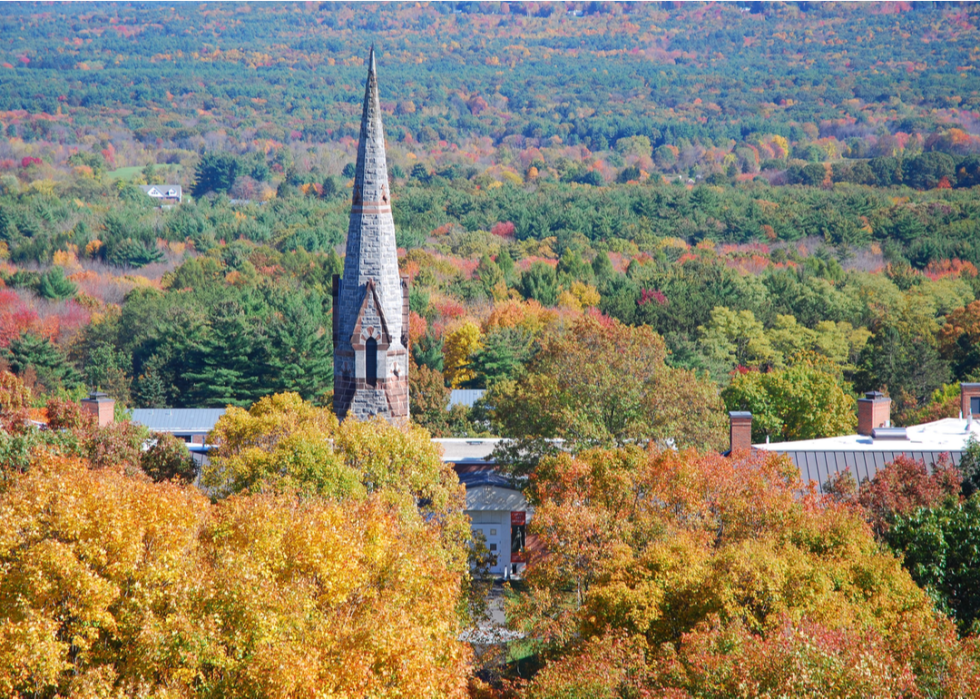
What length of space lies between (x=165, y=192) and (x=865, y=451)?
160 m

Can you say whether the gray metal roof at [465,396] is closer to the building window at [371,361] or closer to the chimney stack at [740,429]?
the chimney stack at [740,429]

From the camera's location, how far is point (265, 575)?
81.2ft

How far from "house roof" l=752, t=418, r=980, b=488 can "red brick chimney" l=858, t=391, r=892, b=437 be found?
4.81 ft

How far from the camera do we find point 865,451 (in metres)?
42.0

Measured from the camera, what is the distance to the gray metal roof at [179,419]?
60.8 m

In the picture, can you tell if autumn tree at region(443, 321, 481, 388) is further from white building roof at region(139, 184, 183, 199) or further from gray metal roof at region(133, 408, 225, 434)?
white building roof at region(139, 184, 183, 199)

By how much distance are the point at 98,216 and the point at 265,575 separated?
130409mm

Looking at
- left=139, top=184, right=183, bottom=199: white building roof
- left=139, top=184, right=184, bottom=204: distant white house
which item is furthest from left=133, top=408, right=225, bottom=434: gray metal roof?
left=139, top=184, right=183, bottom=199: white building roof

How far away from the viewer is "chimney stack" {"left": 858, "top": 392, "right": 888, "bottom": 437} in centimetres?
4634

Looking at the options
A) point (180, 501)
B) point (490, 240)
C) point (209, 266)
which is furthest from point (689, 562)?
point (490, 240)

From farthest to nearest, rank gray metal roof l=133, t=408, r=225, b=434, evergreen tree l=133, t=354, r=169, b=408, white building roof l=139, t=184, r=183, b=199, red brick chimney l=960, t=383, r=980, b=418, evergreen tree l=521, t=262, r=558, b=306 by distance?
white building roof l=139, t=184, r=183, b=199
evergreen tree l=521, t=262, r=558, b=306
evergreen tree l=133, t=354, r=169, b=408
gray metal roof l=133, t=408, r=225, b=434
red brick chimney l=960, t=383, r=980, b=418

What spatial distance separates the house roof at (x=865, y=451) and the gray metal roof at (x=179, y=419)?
2763cm

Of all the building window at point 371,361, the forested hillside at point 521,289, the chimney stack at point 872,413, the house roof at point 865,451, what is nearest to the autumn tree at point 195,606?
the building window at point 371,361

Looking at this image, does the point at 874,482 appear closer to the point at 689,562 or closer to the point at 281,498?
the point at 689,562
